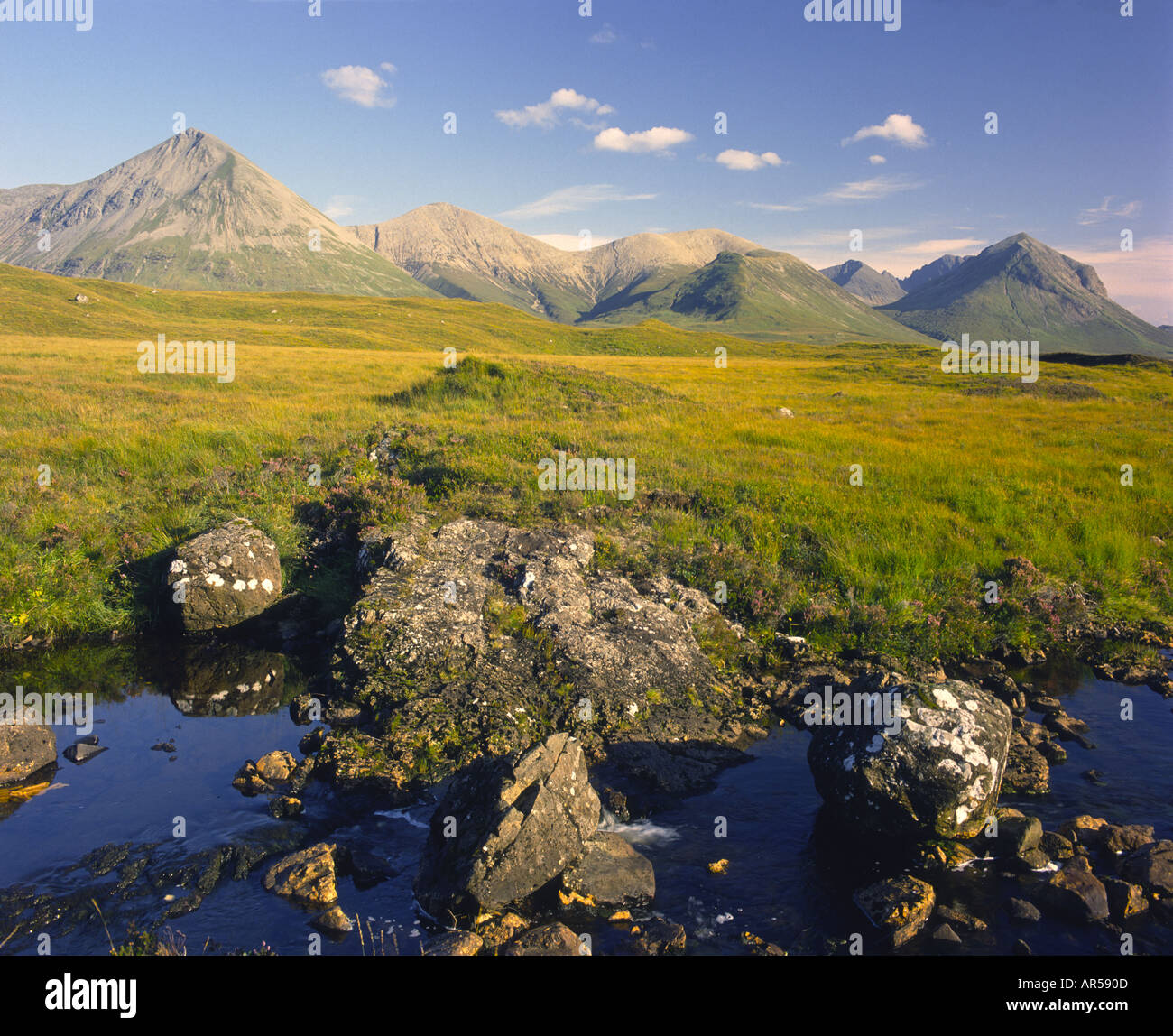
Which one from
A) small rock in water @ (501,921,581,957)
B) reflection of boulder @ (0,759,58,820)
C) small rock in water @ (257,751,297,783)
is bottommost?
small rock in water @ (501,921,581,957)

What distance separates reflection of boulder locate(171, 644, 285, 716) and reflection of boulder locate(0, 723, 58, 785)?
2.24 m

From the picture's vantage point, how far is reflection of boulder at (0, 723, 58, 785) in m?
10.5

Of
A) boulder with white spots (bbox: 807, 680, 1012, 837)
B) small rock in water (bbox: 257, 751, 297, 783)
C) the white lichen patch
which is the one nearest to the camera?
boulder with white spots (bbox: 807, 680, 1012, 837)

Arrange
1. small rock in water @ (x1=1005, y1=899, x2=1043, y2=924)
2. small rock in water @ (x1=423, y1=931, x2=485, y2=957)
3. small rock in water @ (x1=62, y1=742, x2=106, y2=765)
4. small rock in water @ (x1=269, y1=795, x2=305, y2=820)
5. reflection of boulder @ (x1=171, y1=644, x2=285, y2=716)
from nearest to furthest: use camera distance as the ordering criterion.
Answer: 1. small rock in water @ (x1=423, y1=931, x2=485, y2=957)
2. small rock in water @ (x1=1005, y1=899, x2=1043, y2=924)
3. small rock in water @ (x1=269, y1=795, x2=305, y2=820)
4. small rock in water @ (x1=62, y1=742, x2=106, y2=765)
5. reflection of boulder @ (x1=171, y1=644, x2=285, y2=716)

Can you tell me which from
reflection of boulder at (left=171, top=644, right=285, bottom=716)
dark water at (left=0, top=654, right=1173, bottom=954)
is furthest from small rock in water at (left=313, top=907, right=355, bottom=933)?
reflection of boulder at (left=171, top=644, right=285, bottom=716)

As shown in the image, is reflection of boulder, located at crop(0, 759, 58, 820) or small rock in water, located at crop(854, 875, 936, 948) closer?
small rock in water, located at crop(854, 875, 936, 948)

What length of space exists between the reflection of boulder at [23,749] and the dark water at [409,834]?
400 millimetres

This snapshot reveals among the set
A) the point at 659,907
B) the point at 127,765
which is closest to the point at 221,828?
the point at 127,765

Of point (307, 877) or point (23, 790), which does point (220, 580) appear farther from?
point (307, 877)

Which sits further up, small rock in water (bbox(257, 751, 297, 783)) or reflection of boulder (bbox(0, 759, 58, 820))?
small rock in water (bbox(257, 751, 297, 783))

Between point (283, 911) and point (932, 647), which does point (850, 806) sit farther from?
point (283, 911)

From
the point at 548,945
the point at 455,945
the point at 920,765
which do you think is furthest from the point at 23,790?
the point at 920,765

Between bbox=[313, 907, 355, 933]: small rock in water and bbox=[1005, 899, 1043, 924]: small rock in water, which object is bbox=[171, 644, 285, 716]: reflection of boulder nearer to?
bbox=[313, 907, 355, 933]: small rock in water

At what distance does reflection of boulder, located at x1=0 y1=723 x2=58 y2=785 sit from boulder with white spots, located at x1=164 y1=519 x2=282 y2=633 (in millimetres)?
4588
